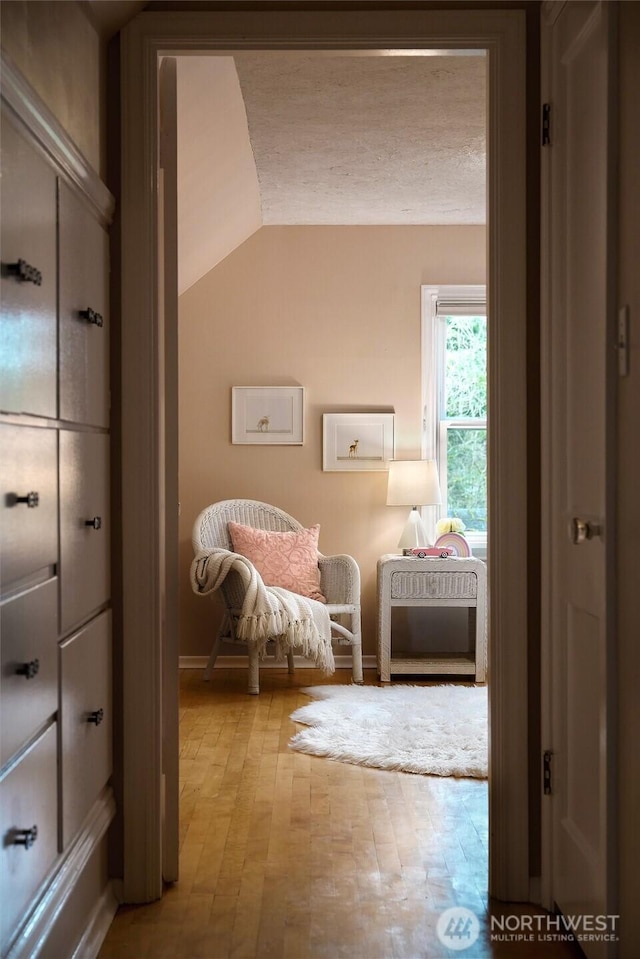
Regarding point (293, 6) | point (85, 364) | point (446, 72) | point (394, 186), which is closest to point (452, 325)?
point (394, 186)

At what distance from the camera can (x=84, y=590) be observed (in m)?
2.09

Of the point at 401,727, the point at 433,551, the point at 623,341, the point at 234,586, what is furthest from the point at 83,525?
the point at 433,551

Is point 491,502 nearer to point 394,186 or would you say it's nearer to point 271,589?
point 271,589

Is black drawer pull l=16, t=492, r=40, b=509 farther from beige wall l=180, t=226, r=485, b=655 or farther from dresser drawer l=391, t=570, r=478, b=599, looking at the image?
beige wall l=180, t=226, r=485, b=655

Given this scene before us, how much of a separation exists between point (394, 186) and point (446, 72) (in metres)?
1.47

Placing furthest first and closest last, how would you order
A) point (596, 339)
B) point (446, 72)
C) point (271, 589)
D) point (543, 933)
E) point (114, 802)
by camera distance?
point (271, 589)
point (446, 72)
point (114, 802)
point (543, 933)
point (596, 339)

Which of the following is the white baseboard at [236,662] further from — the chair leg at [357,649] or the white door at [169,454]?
the white door at [169,454]

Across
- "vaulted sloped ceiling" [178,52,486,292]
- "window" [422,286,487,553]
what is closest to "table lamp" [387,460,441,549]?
"window" [422,286,487,553]

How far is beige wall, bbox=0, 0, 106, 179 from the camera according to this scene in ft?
5.36

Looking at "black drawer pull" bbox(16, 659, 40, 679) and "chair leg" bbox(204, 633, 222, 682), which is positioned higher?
"black drawer pull" bbox(16, 659, 40, 679)

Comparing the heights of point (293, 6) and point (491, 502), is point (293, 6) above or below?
above

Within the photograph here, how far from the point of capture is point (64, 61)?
1934 millimetres

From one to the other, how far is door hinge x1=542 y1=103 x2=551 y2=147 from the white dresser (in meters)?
1.07

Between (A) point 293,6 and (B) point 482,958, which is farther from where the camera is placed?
(A) point 293,6
